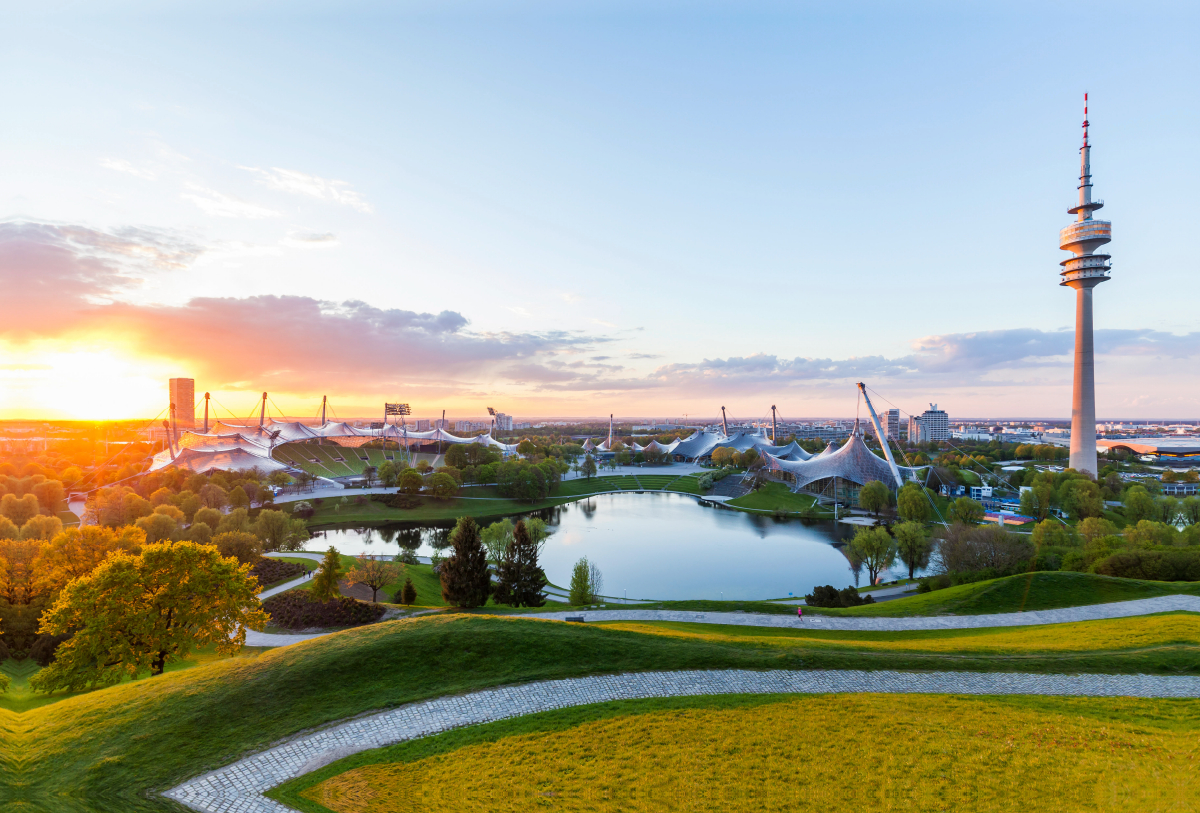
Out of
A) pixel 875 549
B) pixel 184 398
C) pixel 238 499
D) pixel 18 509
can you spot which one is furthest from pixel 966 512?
pixel 184 398

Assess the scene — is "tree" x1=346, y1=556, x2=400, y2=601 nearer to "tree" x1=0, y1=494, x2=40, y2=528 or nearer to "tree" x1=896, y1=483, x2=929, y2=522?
"tree" x1=0, y1=494, x2=40, y2=528

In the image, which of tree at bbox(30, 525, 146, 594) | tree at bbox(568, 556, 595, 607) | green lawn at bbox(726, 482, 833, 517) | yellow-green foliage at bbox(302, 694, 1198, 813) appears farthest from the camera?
green lawn at bbox(726, 482, 833, 517)

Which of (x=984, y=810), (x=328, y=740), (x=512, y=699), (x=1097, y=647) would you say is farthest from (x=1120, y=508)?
(x=328, y=740)

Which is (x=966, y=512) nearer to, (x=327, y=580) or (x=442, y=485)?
(x=327, y=580)

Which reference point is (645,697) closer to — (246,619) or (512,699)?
(512,699)

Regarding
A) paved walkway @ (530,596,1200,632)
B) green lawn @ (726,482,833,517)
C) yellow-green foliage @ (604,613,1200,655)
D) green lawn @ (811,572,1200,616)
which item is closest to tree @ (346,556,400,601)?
paved walkway @ (530,596,1200,632)
